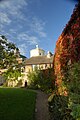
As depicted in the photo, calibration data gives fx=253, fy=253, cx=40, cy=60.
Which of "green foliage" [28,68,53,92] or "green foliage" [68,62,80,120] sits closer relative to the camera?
"green foliage" [68,62,80,120]

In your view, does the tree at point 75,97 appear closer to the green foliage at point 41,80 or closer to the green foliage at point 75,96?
the green foliage at point 75,96

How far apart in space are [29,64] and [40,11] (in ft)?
182

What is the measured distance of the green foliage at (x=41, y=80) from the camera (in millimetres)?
29866

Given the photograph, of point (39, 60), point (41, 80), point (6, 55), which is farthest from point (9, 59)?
point (39, 60)

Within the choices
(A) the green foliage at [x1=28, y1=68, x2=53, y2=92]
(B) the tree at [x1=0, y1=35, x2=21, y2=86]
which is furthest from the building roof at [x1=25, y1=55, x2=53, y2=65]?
(B) the tree at [x1=0, y1=35, x2=21, y2=86]

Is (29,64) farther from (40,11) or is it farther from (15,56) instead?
(40,11)

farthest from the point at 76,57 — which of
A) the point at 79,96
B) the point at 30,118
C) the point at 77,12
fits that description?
the point at 79,96

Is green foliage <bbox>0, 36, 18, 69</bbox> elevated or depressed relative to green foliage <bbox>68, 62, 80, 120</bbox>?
elevated

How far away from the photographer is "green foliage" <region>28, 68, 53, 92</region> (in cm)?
2987

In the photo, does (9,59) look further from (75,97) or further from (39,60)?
(39,60)

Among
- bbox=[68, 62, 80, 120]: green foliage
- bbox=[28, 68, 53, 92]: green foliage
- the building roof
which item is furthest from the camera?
the building roof

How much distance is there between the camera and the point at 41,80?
114 ft

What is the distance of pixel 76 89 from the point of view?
8430mm

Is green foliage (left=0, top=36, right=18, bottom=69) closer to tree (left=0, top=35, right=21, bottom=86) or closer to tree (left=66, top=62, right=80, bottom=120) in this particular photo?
tree (left=0, top=35, right=21, bottom=86)
